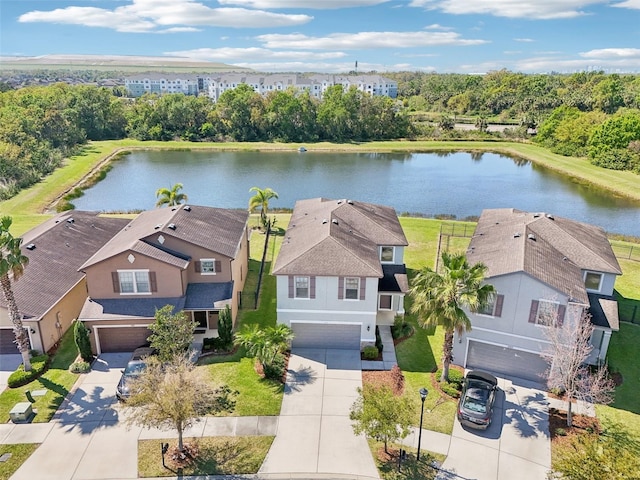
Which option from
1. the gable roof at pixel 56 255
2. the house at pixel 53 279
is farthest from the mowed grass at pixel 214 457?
the gable roof at pixel 56 255

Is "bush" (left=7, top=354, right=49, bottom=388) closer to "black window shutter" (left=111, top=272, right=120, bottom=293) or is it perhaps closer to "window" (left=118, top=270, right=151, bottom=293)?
"black window shutter" (left=111, top=272, right=120, bottom=293)

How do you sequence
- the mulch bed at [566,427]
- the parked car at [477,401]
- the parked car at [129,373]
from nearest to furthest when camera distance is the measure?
the mulch bed at [566,427] < the parked car at [477,401] < the parked car at [129,373]

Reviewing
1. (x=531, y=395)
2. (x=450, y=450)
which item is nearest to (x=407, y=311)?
(x=531, y=395)

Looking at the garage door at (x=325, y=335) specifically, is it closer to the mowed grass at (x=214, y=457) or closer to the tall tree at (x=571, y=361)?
the mowed grass at (x=214, y=457)

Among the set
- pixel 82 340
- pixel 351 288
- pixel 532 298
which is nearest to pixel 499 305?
pixel 532 298

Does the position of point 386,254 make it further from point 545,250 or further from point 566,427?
point 566,427

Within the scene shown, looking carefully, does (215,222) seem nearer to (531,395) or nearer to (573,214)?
(531,395)

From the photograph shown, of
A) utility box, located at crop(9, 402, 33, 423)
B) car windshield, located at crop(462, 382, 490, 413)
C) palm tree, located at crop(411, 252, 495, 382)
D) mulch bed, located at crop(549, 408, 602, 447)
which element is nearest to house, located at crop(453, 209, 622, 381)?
palm tree, located at crop(411, 252, 495, 382)
